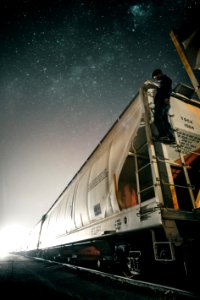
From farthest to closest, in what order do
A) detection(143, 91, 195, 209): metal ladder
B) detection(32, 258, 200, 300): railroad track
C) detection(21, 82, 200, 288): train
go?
detection(143, 91, 195, 209): metal ladder
detection(21, 82, 200, 288): train
detection(32, 258, 200, 300): railroad track

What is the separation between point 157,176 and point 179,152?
0.91 metres

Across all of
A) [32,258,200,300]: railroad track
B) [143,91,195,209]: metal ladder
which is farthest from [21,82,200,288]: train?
[32,258,200,300]: railroad track

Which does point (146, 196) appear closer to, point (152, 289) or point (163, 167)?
point (163, 167)

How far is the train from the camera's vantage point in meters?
3.35

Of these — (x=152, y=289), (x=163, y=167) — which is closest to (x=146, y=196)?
(x=163, y=167)

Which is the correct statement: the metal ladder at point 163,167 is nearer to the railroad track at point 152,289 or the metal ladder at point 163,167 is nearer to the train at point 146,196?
the train at point 146,196

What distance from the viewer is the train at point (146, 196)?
132 inches

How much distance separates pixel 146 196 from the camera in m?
5.20

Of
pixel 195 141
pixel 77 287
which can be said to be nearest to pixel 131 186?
pixel 195 141

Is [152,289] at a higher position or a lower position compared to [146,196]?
lower

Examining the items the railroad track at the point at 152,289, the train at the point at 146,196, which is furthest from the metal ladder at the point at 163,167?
the railroad track at the point at 152,289

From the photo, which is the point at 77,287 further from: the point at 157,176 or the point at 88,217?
the point at 157,176

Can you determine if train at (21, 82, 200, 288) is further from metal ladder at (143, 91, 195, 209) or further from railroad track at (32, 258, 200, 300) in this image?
railroad track at (32, 258, 200, 300)

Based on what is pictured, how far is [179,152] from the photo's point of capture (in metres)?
4.18
